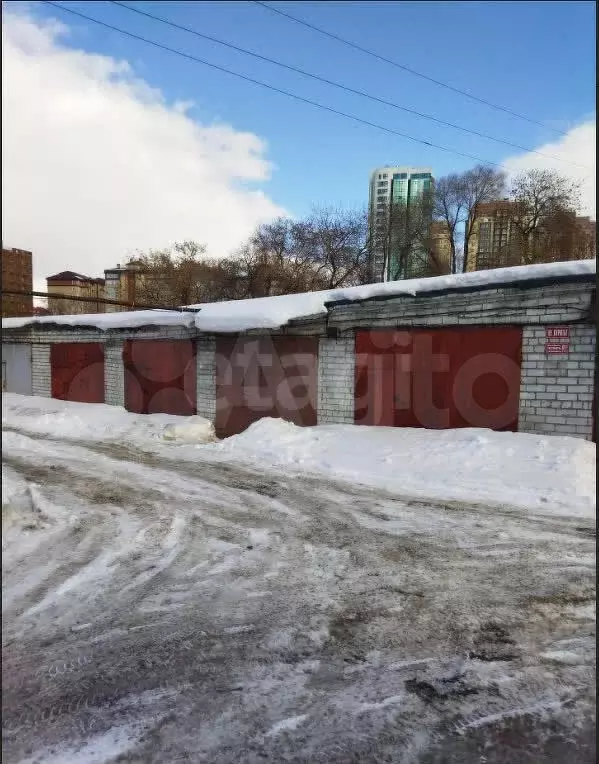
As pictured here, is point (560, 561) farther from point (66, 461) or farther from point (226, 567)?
point (66, 461)

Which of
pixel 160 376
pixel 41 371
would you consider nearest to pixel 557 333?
pixel 160 376

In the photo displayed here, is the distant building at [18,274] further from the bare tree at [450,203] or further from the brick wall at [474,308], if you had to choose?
the bare tree at [450,203]

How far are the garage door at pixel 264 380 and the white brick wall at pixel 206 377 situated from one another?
0.48 ft

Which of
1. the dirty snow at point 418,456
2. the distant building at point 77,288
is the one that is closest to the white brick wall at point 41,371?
the dirty snow at point 418,456

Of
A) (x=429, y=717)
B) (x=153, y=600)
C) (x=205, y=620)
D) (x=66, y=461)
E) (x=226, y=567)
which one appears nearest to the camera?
(x=429, y=717)

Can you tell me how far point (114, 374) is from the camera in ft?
46.8

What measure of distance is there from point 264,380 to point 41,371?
9673 millimetres

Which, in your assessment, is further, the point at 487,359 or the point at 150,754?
the point at 487,359

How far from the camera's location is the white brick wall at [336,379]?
9977 millimetres

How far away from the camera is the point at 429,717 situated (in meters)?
2.46

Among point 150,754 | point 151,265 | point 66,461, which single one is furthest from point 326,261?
point 150,754

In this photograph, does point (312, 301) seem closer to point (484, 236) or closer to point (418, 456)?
point (418, 456)

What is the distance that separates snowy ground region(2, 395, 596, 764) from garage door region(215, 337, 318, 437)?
148 inches

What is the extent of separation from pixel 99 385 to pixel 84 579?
1179 cm
